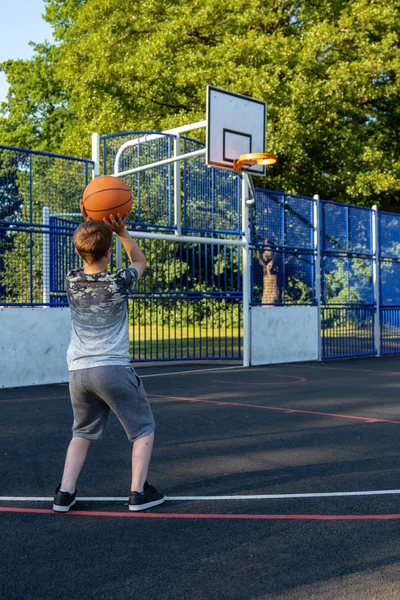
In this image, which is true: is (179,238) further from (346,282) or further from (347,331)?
(347,331)

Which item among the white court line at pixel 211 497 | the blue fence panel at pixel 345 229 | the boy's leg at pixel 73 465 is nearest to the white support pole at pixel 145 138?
the blue fence panel at pixel 345 229

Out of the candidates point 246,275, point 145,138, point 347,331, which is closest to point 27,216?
point 145,138

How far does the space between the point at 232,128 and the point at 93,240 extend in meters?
9.99

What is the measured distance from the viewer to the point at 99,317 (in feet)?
14.5

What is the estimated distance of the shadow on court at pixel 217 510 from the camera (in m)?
3.36

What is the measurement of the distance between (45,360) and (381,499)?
7.56 meters

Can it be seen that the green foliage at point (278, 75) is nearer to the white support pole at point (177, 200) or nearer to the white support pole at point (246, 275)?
the white support pole at point (246, 275)

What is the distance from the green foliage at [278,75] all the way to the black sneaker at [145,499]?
1846 centimetres

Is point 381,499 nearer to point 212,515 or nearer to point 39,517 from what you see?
point 212,515

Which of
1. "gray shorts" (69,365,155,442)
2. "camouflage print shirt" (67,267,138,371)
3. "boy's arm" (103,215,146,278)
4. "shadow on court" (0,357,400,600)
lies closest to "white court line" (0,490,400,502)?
"shadow on court" (0,357,400,600)

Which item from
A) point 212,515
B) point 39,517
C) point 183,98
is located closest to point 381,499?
point 212,515

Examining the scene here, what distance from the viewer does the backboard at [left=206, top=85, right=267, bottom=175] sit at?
13.4 m

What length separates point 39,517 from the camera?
14.4 ft

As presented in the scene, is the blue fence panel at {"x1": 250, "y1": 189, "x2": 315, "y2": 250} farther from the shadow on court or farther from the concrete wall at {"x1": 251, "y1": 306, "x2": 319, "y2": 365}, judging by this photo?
the shadow on court
